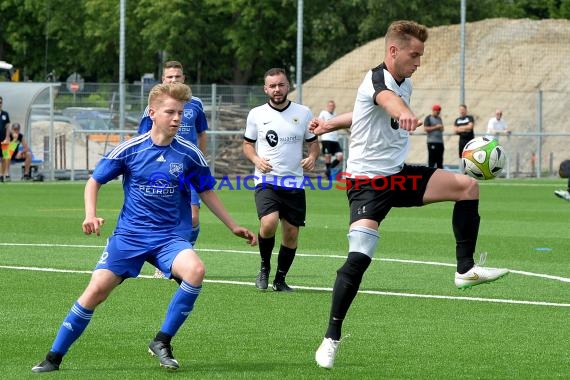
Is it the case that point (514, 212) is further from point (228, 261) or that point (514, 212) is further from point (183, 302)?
point (183, 302)

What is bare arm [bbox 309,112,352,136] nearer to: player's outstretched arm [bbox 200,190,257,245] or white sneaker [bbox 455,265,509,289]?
player's outstretched arm [bbox 200,190,257,245]

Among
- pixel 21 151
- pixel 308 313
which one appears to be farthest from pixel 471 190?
pixel 21 151

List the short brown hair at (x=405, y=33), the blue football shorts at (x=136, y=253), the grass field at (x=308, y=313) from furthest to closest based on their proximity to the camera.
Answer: the short brown hair at (x=405, y=33), the grass field at (x=308, y=313), the blue football shorts at (x=136, y=253)

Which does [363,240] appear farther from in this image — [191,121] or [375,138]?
[191,121]

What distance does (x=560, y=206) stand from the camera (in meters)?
23.4

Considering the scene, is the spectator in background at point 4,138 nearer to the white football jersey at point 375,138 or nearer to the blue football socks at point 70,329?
the white football jersey at point 375,138

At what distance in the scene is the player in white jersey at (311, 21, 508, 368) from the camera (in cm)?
789

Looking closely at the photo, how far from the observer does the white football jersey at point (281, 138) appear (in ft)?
39.5

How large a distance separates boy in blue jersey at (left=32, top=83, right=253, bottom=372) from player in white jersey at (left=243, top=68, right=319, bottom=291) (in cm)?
379

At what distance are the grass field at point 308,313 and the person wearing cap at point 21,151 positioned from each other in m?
13.2

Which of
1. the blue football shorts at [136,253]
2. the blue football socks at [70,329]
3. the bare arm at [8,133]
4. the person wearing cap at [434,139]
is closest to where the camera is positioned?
the blue football socks at [70,329]

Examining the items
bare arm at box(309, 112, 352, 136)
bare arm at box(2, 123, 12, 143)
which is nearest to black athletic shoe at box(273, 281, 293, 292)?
bare arm at box(309, 112, 352, 136)

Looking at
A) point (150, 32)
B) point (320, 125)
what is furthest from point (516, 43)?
point (320, 125)

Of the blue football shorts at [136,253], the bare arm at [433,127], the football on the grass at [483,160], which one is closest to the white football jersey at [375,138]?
the football on the grass at [483,160]
